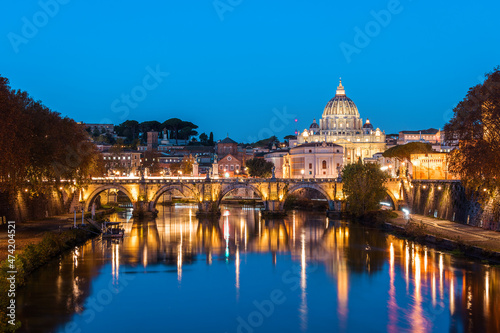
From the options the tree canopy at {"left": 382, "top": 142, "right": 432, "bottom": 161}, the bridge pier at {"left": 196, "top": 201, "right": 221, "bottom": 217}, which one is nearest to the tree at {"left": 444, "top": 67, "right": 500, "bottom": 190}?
the bridge pier at {"left": 196, "top": 201, "right": 221, "bottom": 217}

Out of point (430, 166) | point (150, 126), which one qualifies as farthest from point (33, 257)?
point (150, 126)

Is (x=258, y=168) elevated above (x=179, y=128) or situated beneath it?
situated beneath

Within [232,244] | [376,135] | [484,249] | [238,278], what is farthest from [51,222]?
[376,135]

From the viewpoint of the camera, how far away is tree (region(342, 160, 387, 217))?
197 ft

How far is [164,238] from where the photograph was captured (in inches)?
1887

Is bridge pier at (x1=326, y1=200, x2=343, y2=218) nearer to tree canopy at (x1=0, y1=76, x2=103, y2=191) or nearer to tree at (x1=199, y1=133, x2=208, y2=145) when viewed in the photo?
tree canopy at (x1=0, y1=76, x2=103, y2=191)

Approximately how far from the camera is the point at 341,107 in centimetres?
15238

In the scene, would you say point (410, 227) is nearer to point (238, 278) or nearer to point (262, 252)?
point (262, 252)

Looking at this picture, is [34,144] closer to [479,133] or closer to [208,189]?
[208,189]

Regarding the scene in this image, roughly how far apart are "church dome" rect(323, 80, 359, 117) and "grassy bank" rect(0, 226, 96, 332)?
369ft

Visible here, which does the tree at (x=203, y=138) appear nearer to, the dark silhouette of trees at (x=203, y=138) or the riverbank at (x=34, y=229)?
the dark silhouette of trees at (x=203, y=138)

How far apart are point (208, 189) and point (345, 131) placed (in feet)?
290

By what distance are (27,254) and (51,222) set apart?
18.0m

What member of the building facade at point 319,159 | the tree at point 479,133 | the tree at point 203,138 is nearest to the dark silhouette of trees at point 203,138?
the tree at point 203,138
